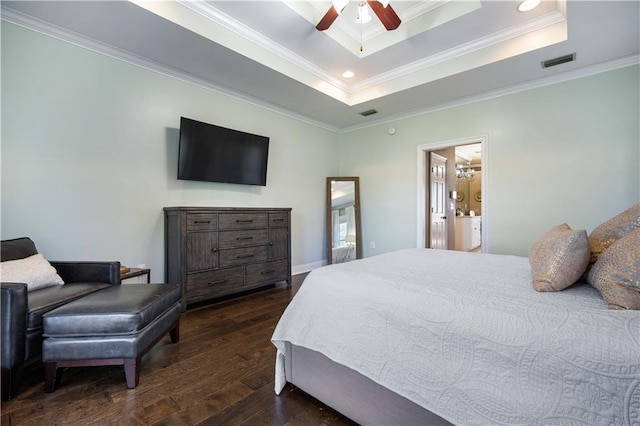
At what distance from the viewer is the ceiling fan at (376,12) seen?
2145 millimetres

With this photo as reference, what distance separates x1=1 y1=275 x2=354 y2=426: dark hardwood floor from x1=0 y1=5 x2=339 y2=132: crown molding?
8.86ft

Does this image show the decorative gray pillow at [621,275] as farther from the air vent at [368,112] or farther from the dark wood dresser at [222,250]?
the air vent at [368,112]

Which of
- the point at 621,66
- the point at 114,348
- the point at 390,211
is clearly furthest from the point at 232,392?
the point at 621,66

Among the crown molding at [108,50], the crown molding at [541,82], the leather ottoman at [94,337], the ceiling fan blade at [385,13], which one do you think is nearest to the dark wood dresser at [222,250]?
the leather ottoman at [94,337]

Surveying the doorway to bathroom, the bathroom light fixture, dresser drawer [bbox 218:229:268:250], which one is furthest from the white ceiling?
the bathroom light fixture

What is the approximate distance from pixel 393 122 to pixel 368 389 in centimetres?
428

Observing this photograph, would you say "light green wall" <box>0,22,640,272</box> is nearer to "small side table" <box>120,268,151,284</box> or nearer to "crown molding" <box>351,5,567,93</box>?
"small side table" <box>120,268,151,284</box>

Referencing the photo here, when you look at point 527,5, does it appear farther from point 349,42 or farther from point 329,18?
point 329,18

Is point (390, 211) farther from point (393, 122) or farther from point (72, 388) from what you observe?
point (72, 388)

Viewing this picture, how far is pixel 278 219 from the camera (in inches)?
151

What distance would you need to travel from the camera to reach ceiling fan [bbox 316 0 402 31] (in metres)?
2.14

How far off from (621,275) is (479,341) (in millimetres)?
534

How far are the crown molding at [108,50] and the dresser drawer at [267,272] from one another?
2.27 metres

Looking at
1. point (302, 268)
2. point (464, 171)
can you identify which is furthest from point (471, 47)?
point (464, 171)
